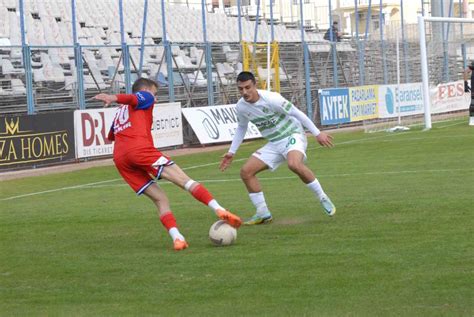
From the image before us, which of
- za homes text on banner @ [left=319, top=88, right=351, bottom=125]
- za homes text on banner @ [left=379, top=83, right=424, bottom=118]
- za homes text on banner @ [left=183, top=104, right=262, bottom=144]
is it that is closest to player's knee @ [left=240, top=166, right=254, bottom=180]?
za homes text on banner @ [left=183, top=104, right=262, bottom=144]

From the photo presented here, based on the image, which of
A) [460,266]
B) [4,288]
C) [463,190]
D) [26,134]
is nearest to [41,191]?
[26,134]

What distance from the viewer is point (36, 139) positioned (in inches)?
964

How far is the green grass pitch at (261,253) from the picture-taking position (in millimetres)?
7809

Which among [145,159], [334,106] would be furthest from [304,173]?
[334,106]

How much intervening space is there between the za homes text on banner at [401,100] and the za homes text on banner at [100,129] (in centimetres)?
1059

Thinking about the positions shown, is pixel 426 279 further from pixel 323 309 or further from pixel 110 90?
pixel 110 90

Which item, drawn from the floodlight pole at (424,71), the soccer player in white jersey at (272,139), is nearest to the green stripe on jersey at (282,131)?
the soccer player in white jersey at (272,139)

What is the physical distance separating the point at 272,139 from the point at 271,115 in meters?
0.37

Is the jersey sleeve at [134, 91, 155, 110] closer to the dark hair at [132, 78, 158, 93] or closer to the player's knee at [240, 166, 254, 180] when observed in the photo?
the dark hair at [132, 78, 158, 93]

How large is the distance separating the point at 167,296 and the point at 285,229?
3.81 meters

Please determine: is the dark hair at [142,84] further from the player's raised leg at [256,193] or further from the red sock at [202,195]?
the player's raised leg at [256,193]

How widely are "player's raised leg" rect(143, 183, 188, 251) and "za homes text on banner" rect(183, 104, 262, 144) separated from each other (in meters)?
18.7

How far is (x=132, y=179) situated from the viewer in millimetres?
11164

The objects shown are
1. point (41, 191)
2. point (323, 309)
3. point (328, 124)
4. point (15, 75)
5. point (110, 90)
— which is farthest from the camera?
point (328, 124)
